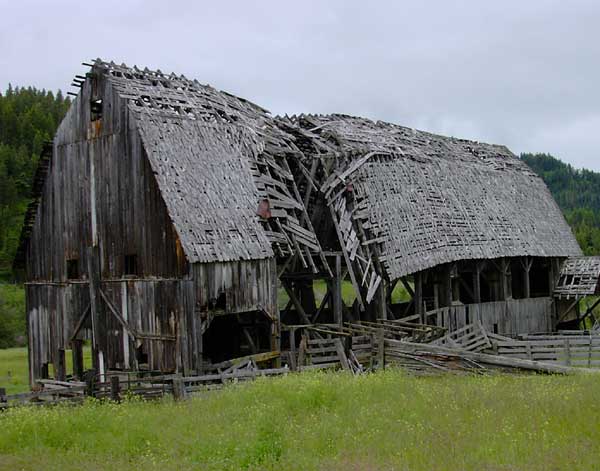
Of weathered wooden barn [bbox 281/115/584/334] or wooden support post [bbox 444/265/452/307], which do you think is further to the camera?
wooden support post [bbox 444/265/452/307]

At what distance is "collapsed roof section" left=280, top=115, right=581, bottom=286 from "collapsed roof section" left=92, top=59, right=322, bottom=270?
2.33m

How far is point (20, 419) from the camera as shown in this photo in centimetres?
1530

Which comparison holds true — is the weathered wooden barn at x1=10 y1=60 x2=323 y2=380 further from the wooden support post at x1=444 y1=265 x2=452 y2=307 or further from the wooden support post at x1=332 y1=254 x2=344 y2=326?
the wooden support post at x1=444 y1=265 x2=452 y2=307

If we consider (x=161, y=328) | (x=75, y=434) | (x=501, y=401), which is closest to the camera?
(x=75, y=434)

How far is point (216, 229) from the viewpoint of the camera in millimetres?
23344

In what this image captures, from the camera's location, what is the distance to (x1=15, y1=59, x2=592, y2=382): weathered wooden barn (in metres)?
23.2

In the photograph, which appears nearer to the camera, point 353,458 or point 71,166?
point 353,458

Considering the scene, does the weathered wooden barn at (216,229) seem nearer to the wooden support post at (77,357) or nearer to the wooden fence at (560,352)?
the wooden support post at (77,357)

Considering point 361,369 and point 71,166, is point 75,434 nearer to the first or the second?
point 361,369

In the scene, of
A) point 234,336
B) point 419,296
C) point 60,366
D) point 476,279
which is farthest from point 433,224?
point 60,366

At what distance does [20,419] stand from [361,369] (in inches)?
455

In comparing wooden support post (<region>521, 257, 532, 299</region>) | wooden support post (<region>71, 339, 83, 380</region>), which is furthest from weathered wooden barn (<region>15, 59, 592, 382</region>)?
wooden support post (<region>521, 257, 532, 299</region>)

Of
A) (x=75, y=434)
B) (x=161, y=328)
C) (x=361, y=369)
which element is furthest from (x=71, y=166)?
(x=75, y=434)

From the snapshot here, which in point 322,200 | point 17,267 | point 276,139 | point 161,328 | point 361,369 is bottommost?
point 361,369
